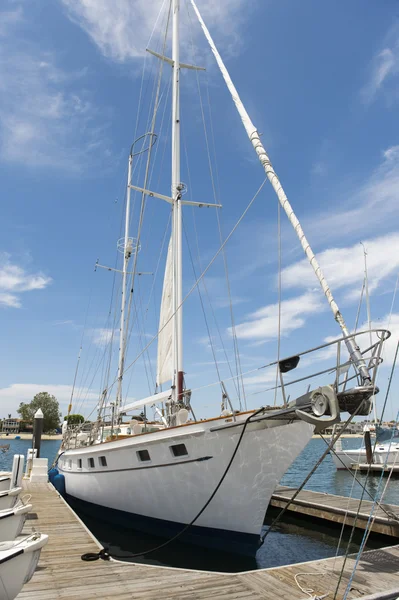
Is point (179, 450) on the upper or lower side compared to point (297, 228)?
lower

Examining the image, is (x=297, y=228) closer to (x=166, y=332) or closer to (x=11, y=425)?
(x=166, y=332)

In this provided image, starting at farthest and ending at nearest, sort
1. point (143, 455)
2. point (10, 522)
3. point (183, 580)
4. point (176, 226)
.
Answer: point (176, 226) → point (143, 455) → point (10, 522) → point (183, 580)

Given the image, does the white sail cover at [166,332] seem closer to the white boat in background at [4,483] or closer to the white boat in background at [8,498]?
the white boat in background at [4,483]

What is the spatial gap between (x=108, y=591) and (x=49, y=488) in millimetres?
12708

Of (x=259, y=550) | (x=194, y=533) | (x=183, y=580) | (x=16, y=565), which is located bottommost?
(x=259, y=550)

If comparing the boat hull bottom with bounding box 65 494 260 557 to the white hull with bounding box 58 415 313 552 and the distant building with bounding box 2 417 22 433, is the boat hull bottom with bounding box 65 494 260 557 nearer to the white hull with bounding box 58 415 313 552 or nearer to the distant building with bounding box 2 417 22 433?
the white hull with bounding box 58 415 313 552

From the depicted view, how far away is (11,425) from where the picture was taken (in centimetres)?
16138

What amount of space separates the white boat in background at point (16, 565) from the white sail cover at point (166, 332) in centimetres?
950

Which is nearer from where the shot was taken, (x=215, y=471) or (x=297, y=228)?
(x=297, y=228)

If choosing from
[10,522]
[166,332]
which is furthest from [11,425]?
[10,522]

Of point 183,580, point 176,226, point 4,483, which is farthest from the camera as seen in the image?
point 176,226

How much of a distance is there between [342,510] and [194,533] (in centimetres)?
622

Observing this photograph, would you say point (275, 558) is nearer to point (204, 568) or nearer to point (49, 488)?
point (204, 568)

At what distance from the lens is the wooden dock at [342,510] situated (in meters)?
13.4
